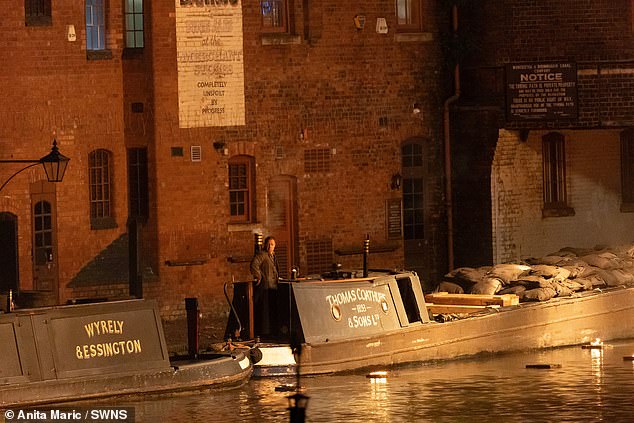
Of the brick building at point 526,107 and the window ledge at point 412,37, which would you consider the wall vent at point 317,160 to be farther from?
the brick building at point 526,107

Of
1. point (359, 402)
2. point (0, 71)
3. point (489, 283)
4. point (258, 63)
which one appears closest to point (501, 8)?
point (258, 63)

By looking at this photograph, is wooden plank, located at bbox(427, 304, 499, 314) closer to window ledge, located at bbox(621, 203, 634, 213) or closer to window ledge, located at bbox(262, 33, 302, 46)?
window ledge, located at bbox(262, 33, 302, 46)

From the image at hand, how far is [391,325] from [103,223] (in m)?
8.09

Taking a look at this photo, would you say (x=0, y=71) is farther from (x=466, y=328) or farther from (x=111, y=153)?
(x=466, y=328)

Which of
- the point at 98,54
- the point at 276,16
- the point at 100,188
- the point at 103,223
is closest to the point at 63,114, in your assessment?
the point at 98,54

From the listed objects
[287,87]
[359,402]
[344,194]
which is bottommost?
[359,402]

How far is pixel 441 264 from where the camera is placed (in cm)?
3347

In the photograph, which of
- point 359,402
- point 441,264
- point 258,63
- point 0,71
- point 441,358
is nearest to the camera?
point 359,402

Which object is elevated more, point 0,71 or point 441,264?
point 0,71

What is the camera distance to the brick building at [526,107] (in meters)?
32.0

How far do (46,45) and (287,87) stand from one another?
475cm

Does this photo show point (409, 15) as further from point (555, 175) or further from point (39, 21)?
point (39, 21)

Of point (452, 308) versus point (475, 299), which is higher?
point (475, 299)

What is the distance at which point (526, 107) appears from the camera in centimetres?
3212
